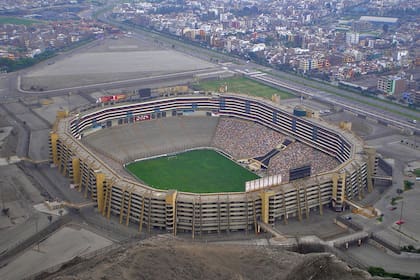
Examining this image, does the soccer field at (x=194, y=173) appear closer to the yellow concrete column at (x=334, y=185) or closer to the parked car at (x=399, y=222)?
the yellow concrete column at (x=334, y=185)

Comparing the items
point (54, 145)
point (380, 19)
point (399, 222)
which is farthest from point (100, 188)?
point (380, 19)

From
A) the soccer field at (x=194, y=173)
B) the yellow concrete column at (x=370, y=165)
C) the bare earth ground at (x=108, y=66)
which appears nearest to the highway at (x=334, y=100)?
the bare earth ground at (x=108, y=66)

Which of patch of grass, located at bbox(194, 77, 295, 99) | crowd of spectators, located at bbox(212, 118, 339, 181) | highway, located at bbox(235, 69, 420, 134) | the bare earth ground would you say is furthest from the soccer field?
the bare earth ground

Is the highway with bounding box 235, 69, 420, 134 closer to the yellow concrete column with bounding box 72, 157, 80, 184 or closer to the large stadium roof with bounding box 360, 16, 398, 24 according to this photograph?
the yellow concrete column with bounding box 72, 157, 80, 184

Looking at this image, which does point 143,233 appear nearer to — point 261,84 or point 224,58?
point 261,84

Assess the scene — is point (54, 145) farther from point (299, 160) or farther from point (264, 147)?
point (299, 160)

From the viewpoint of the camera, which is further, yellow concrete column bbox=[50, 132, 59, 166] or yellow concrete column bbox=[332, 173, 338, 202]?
yellow concrete column bbox=[50, 132, 59, 166]
